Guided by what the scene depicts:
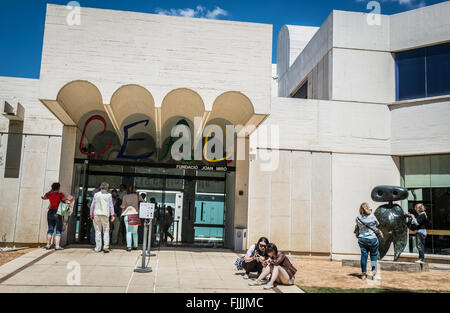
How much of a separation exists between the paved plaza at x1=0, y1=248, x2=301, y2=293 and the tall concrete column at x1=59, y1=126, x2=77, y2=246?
2.37 m

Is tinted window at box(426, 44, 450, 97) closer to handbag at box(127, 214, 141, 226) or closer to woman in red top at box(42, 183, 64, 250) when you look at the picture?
handbag at box(127, 214, 141, 226)

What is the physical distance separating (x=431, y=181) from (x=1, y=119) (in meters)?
14.1

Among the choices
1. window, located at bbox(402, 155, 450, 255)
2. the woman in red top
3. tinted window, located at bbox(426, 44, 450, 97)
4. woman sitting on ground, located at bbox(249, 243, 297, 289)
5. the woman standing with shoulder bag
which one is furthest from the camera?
tinted window, located at bbox(426, 44, 450, 97)

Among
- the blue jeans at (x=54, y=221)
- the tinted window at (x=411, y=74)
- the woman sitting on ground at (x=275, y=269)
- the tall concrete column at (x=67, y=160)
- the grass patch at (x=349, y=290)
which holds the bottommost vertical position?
the grass patch at (x=349, y=290)

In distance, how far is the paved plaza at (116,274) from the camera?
7.15 meters

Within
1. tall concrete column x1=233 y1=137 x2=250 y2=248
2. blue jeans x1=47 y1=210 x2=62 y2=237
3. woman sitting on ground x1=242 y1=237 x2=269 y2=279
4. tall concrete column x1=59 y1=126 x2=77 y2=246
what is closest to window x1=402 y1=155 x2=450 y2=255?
tall concrete column x1=233 y1=137 x2=250 y2=248

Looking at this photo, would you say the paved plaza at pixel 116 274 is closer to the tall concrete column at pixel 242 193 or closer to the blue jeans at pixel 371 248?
the blue jeans at pixel 371 248

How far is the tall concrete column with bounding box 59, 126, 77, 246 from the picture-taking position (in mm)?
12719

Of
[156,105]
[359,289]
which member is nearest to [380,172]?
[359,289]

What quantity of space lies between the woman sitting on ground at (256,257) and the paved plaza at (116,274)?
31 centimetres

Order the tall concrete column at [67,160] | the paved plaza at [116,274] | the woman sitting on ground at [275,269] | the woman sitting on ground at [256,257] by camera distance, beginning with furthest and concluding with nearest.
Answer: the tall concrete column at [67,160], the woman sitting on ground at [256,257], the woman sitting on ground at [275,269], the paved plaza at [116,274]

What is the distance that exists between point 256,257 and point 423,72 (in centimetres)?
1012

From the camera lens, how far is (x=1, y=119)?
1266 centimetres

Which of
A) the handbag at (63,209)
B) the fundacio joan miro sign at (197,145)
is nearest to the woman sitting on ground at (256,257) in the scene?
the handbag at (63,209)
